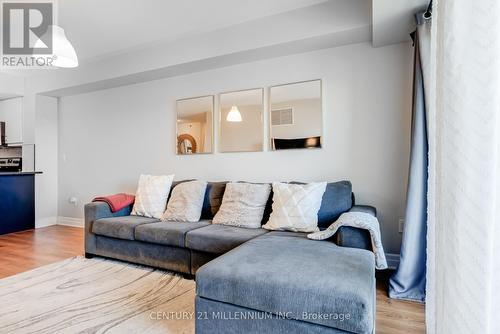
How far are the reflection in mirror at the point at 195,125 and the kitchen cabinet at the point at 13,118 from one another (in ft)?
10.1

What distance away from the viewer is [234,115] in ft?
11.3

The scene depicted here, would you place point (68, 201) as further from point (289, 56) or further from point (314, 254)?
point (314, 254)

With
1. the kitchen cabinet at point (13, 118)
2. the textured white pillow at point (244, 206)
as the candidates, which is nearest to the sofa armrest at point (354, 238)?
the textured white pillow at point (244, 206)

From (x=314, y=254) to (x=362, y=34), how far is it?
205 centimetres

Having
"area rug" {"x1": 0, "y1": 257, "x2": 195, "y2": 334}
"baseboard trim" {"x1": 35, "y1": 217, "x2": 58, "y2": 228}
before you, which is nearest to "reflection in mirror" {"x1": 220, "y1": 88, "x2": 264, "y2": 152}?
"area rug" {"x1": 0, "y1": 257, "x2": 195, "y2": 334}

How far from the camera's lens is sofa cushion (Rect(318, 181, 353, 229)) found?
256 cm

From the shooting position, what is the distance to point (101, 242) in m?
3.04

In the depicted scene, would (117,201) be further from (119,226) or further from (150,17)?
(150,17)

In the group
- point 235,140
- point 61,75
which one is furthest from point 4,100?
point 235,140

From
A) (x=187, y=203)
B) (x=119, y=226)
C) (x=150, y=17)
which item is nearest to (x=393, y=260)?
(x=187, y=203)

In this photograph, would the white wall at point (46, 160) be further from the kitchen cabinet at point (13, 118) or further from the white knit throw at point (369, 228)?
the white knit throw at point (369, 228)

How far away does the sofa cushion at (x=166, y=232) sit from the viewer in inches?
101

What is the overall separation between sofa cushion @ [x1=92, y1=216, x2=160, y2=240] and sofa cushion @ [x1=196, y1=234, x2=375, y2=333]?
4.96 feet

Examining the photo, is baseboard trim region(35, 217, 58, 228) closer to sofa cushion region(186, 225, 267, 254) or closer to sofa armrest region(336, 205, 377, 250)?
sofa cushion region(186, 225, 267, 254)
